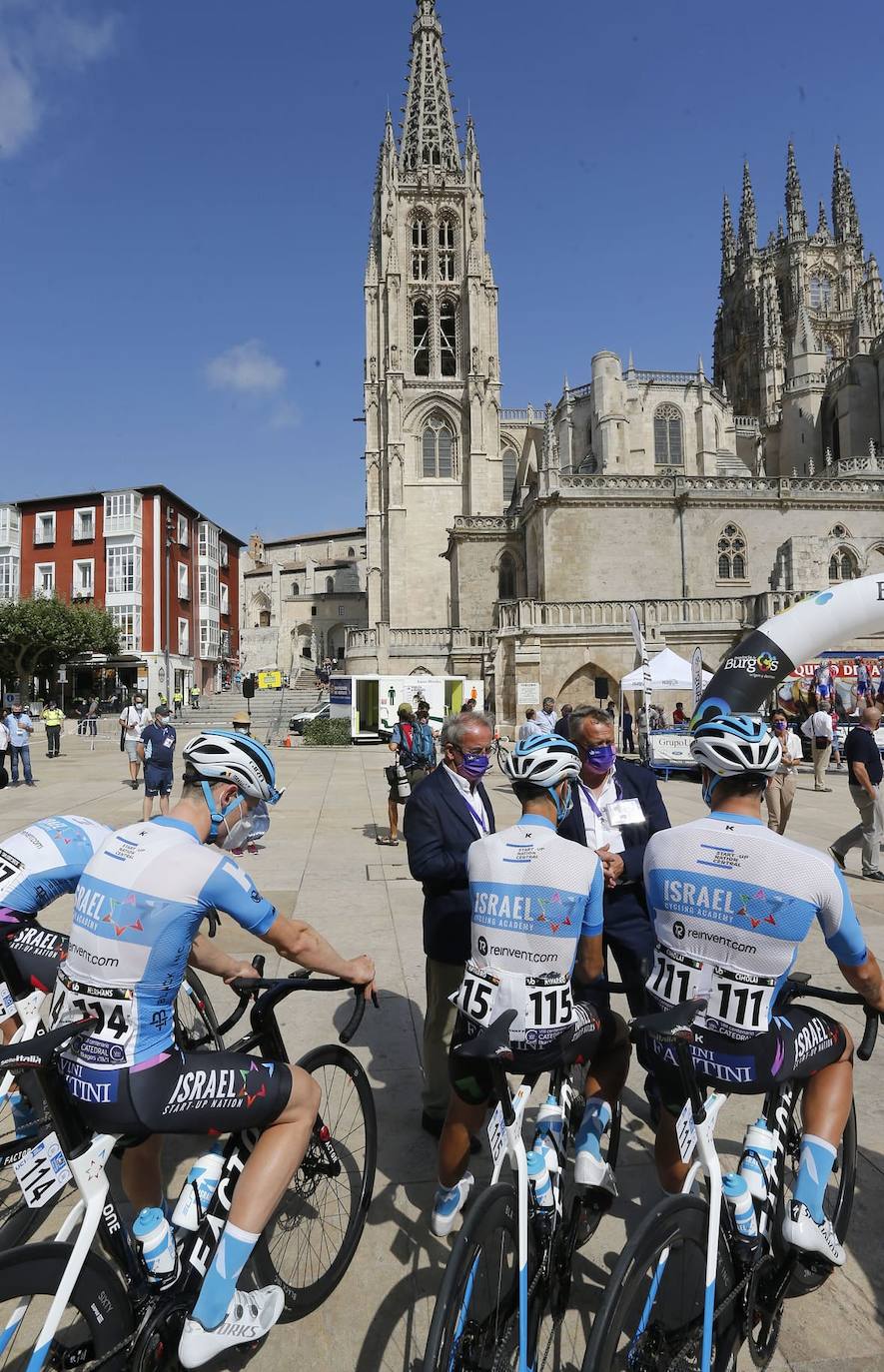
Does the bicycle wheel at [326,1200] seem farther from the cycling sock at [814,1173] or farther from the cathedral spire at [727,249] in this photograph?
the cathedral spire at [727,249]

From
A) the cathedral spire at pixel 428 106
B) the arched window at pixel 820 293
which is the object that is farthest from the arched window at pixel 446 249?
the arched window at pixel 820 293

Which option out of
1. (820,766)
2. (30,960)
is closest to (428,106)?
(820,766)


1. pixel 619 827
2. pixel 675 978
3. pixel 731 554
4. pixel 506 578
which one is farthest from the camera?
pixel 506 578

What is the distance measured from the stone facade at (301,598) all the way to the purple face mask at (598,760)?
223 ft

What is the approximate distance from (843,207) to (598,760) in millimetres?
75614

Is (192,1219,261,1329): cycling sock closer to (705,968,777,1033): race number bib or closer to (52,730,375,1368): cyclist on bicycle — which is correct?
(52,730,375,1368): cyclist on bicycle

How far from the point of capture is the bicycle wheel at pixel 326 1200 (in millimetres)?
2502

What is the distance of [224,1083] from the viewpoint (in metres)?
2.10

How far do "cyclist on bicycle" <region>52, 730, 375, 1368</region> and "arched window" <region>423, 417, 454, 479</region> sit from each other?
152 ft

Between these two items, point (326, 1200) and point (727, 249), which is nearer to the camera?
point (326, 1200)

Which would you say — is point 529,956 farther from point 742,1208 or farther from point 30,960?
point 30,960

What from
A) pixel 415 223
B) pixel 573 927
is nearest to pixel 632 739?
pixel 573 927

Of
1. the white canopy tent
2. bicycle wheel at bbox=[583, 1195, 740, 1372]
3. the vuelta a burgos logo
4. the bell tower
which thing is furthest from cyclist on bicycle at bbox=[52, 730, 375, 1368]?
the bell tower

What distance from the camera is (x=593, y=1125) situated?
265 cm
